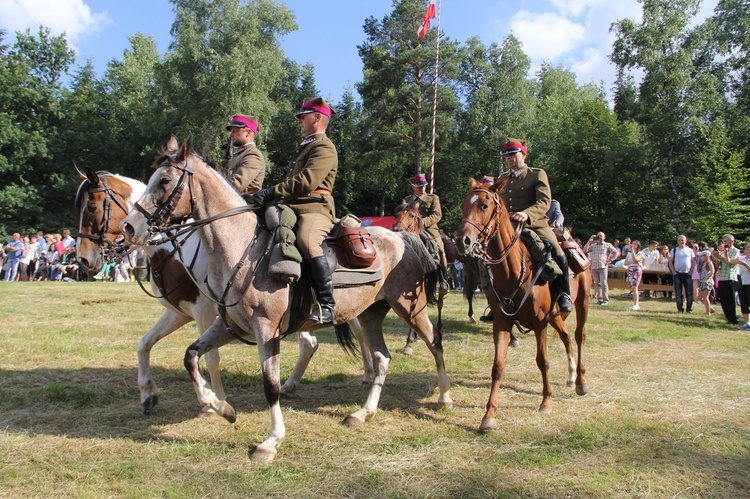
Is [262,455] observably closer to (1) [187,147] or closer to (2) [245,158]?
(1) [187,147]

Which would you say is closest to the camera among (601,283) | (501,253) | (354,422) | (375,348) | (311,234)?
(311,234)

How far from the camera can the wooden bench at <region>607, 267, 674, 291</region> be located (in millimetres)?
20703

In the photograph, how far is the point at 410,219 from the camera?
1019 cm

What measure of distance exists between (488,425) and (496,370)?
640mm

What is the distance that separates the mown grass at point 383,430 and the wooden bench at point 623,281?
11.7m

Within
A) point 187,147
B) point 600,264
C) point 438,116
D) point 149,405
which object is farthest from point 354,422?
point 438,116

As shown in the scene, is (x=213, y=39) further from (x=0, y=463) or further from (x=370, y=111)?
(x=0, y=463)

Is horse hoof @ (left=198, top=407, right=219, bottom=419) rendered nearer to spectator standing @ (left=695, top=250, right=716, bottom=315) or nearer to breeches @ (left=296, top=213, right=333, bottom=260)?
breeches @ (left=296, top=213, right=333, bottom=260)

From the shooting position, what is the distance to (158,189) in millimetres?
4773

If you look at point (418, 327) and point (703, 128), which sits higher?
point (703, 128)

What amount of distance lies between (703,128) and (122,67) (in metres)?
47.8

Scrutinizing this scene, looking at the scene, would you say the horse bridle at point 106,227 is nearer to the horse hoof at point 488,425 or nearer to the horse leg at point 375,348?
the horse leg at point 375,348

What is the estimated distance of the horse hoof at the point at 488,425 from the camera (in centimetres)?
550

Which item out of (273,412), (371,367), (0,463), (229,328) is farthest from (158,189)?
(371,367)
